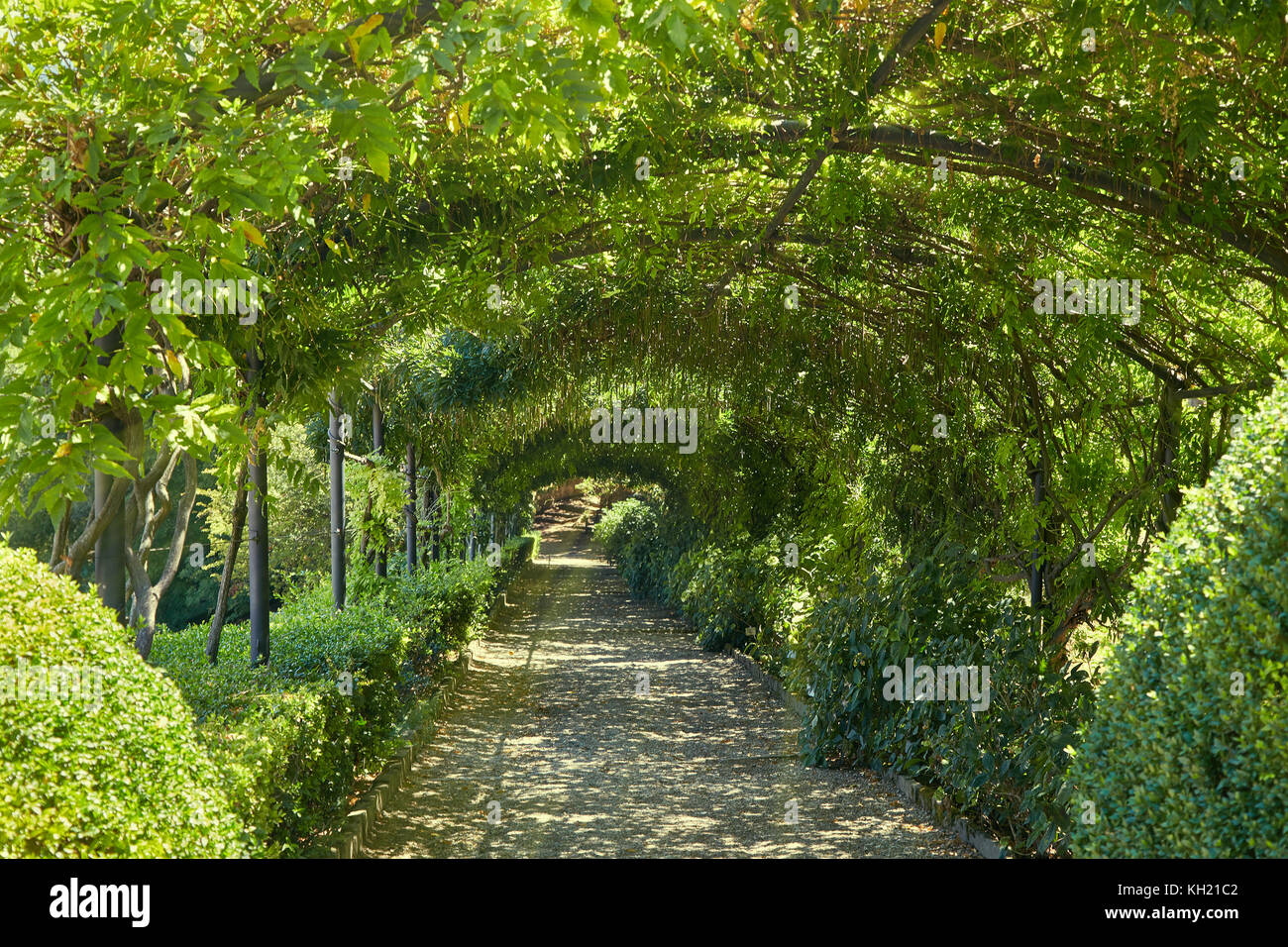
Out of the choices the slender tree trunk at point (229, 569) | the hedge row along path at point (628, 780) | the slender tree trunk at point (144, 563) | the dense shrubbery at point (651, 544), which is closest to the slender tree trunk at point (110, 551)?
the slender tree trunk at point (144, 563)

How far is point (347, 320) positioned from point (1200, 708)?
426cm

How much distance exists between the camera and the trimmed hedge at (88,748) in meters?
2.31

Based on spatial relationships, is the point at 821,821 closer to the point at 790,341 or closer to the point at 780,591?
the point at 790,341

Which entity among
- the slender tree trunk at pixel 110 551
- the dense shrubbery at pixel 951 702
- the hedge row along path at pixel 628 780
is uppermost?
the slender tree trunk at pixel 110 551

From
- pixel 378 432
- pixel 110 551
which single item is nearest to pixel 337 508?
pixel 378 432

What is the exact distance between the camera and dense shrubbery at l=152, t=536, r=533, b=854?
3713 millimetres

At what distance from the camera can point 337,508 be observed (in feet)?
26.9

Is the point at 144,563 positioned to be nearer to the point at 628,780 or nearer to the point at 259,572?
the point at 259,572

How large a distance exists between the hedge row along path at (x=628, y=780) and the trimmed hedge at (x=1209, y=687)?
10.5ft

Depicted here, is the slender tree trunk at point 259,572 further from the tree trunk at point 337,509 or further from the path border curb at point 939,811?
the path border curb at point 939,811

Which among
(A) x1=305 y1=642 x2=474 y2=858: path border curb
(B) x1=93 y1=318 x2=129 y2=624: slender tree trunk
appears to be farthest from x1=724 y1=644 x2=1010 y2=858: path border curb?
(B) x1=93 y1=318 x2=129 y2=624: slender tree trunk

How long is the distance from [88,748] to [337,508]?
5.85 m

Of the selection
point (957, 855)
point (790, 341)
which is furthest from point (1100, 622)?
point (790, 341)
